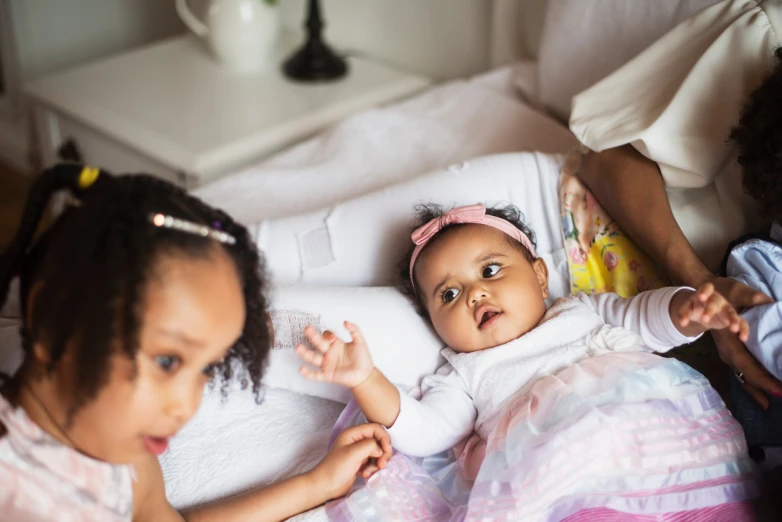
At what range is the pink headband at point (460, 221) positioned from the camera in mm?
1014

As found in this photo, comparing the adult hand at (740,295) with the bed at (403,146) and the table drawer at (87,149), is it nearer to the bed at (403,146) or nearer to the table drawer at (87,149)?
the bed at (403,146)

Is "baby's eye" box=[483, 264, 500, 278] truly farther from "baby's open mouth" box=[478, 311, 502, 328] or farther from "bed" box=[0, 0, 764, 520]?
"bed" box=[0, 0, 764, 520]

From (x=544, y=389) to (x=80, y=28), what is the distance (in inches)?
76.9

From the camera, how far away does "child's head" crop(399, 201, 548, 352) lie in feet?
3.10

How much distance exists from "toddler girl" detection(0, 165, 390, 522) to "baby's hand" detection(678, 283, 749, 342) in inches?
18.4

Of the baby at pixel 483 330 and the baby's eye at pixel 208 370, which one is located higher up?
the baby's eye at pixel 208 370

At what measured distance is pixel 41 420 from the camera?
2.10ft

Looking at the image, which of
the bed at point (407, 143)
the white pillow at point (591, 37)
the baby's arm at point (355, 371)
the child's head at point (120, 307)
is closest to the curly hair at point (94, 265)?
the child's head at point (120, 307)

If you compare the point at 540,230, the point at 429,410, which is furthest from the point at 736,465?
the point at 540,230

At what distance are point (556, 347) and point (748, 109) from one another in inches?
14.4

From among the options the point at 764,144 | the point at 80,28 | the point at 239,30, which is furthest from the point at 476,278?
the point at 80,28

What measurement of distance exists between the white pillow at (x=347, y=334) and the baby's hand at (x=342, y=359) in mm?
122

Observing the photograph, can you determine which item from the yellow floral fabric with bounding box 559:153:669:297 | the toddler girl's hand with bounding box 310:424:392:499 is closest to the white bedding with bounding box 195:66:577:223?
the yellow floral fabric with bounding box 559:153:669:297

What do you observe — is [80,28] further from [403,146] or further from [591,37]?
[591,37]
